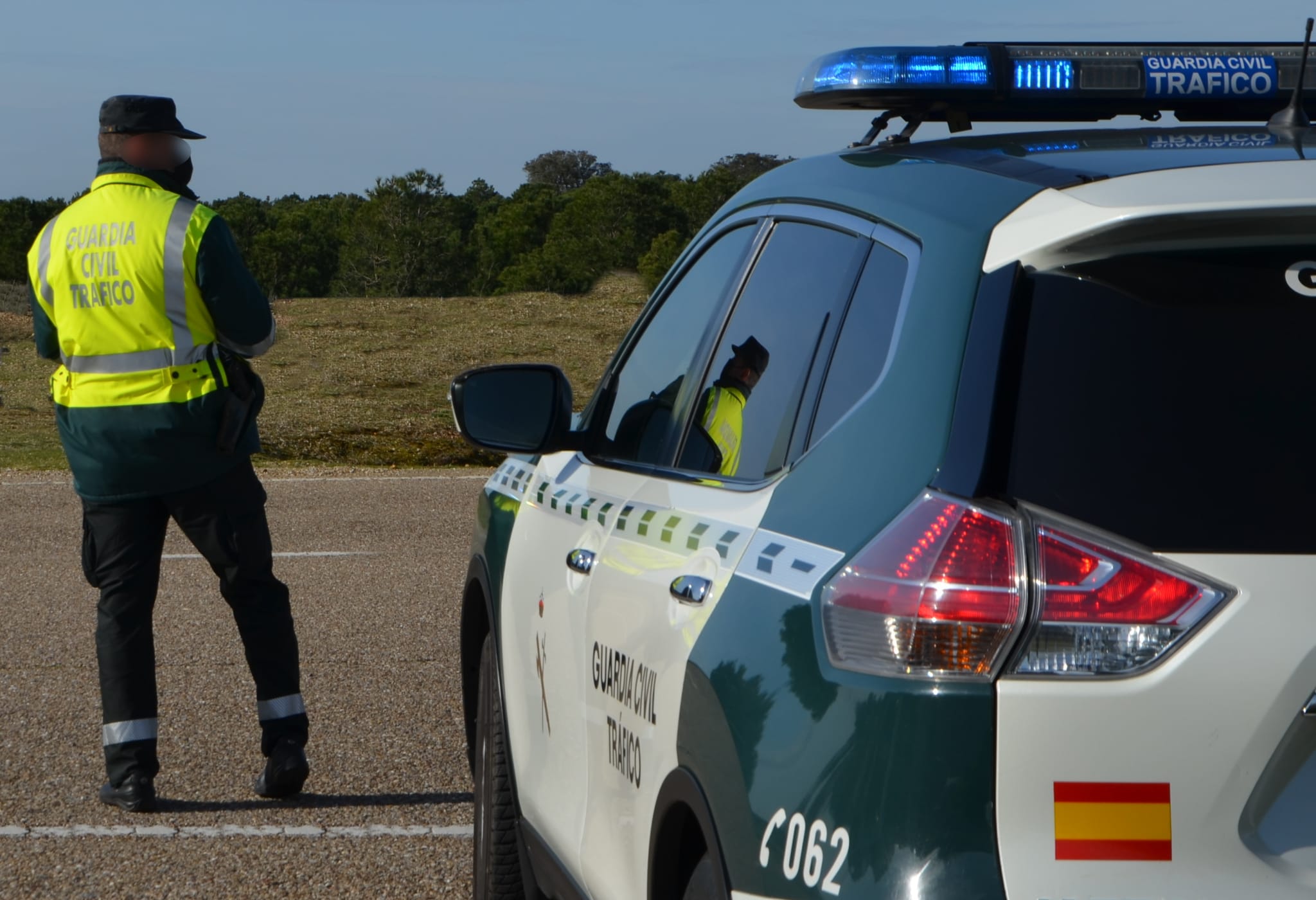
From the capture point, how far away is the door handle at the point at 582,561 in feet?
9.58

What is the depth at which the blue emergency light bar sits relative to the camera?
2756 millimetres

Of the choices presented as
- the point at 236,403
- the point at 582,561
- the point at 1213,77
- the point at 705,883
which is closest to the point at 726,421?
the point at 582,561

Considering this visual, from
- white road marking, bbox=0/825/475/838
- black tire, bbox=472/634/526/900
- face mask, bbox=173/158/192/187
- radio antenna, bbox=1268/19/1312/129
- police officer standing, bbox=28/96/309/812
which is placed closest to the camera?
radio antenna, bbox=1268/19/1312/129

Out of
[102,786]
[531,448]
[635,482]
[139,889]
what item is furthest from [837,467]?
[102,786]

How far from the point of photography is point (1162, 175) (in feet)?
6.32

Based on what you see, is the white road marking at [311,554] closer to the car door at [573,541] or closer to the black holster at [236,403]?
the black holster at [236,403]

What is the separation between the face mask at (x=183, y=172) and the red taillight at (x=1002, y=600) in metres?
3.82

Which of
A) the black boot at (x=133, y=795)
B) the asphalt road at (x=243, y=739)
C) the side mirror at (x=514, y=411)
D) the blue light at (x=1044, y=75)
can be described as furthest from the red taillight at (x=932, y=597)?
the black boot at (x=133, y=795)

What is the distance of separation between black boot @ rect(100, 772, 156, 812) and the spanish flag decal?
379 cm

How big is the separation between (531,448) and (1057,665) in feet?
5.73

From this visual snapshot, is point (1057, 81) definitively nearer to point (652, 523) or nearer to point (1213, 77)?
point (1213, 77)

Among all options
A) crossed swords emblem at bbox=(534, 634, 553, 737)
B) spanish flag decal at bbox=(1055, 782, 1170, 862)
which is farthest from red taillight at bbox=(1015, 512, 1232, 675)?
crossed swords emblem at bbox=(534, 634, 553, 737)

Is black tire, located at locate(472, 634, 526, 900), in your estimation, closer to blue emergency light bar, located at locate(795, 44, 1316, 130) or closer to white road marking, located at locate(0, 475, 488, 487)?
blue emergency light bar, located at locate(795, 44, 1316, 130)

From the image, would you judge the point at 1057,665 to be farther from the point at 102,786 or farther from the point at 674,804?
the point at 102,786
